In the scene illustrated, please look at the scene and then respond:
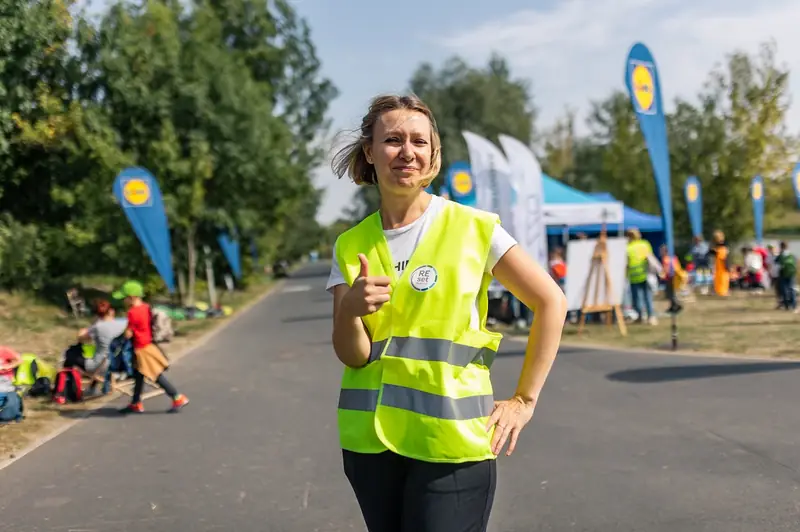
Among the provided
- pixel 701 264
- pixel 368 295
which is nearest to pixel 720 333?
pixel 701 264

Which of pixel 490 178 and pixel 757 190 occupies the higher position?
pixel 757 190

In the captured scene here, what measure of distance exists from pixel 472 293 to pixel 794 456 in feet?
16.3

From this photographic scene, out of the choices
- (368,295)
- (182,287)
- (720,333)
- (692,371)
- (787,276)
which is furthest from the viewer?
(182,287)

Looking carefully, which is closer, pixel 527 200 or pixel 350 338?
pixel 350 338

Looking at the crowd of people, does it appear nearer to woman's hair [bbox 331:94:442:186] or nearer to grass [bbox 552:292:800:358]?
grass [bbox 552:292:800:358]

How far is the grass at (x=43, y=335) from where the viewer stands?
869 cm

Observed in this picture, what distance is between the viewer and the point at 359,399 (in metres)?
2.20

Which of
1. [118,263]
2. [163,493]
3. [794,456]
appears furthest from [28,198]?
[794,456]

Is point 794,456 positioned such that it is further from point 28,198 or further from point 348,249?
point 28,198

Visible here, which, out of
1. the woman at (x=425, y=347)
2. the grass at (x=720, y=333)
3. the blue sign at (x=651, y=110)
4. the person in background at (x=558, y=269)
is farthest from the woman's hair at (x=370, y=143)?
the person in background at (x=558, y=269)

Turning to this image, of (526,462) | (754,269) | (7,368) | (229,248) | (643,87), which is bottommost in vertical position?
(526,462)

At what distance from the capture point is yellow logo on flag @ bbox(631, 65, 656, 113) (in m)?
12.6

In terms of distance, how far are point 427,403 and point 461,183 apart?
67.1 ft

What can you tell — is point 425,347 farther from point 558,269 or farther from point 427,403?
point 558,269
